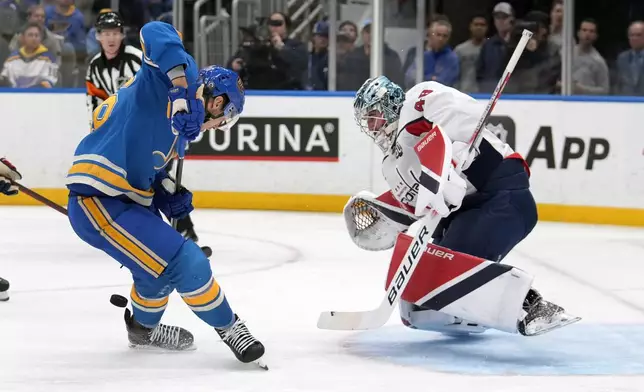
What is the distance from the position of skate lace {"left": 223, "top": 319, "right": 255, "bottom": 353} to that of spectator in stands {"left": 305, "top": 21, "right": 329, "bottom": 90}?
437cm

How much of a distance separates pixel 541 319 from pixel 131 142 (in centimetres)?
124

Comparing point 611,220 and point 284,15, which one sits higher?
point 284,15

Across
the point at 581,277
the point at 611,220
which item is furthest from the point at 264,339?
the point at 611,220

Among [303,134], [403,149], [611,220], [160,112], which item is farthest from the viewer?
[303,134]

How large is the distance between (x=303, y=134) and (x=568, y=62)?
1.67 metres

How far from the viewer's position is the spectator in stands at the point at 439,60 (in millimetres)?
7141

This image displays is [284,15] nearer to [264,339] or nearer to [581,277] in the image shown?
[581,277]

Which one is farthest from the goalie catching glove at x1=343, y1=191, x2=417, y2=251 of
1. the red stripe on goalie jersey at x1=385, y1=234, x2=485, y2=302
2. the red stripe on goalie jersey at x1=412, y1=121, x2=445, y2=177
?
the red stripe on goalie jersey at x1=412, y1=121, x2=445, y2=177

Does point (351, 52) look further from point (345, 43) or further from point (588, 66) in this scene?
point (588, 66)

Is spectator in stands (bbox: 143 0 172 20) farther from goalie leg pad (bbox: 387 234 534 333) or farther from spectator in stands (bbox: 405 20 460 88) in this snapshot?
goalie leg pad (bbox: 387 234 534 333)

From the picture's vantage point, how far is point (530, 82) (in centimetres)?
694

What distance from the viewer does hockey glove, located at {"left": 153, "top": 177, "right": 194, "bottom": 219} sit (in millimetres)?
3230

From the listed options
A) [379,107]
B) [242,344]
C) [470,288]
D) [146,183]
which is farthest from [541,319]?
[146,183]

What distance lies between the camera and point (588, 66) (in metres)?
6.84
